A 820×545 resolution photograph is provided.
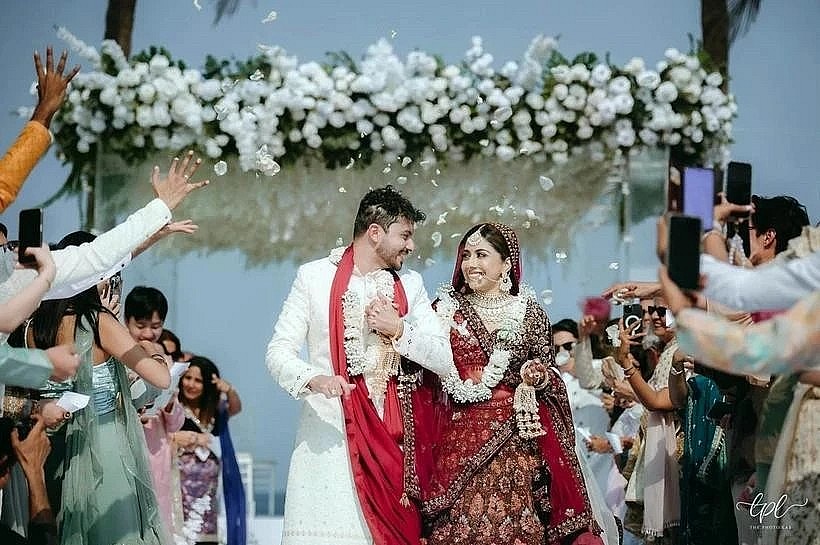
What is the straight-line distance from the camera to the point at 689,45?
31.1ft

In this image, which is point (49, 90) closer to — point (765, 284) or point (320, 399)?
point (320, 399)

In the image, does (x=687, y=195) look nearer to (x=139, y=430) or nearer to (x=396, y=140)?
(x=139, y=430)

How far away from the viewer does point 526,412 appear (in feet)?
18.1

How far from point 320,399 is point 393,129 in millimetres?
3818

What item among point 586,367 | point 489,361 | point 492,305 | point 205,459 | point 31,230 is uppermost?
point 31,230

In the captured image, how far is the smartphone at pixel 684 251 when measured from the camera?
133 inches

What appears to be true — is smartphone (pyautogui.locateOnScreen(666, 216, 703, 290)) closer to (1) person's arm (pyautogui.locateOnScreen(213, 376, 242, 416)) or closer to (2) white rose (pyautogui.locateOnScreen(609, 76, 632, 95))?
(1) person's arm (pyautogui.locateOnScreen(213, 376, 242, 416))

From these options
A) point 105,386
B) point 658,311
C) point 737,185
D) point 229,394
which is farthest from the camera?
point 229,394

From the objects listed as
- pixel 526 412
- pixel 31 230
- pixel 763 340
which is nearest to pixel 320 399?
pixel 526 412

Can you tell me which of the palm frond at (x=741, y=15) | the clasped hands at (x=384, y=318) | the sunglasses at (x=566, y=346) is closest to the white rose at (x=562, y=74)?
the palm frond at (x=741, y=15)

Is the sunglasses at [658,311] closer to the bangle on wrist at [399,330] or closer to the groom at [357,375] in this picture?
the groom at [357,375]

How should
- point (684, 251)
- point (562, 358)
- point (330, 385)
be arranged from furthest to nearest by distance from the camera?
point (562, 358) < point (330, 385) < point (684, 251)

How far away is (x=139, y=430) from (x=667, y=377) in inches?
97.8

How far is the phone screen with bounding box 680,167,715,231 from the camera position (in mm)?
3537
